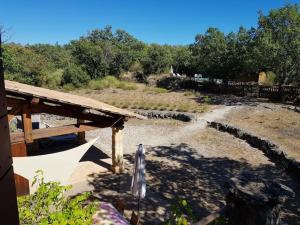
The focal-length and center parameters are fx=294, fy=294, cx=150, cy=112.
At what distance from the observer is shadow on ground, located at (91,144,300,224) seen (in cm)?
836

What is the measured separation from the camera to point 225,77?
3294 centimetres

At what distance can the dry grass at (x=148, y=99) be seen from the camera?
2306 cm

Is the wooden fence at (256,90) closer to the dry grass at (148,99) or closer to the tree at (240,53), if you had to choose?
the tree at (240,53)

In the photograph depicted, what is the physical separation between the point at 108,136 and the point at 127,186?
714 cm

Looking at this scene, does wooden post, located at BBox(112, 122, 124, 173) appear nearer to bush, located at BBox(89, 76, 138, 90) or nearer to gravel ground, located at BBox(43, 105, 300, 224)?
gravel ground, located at BBox(43, 105, 300, 224)

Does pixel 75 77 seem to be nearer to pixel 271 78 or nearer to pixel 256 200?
pixel 271 78

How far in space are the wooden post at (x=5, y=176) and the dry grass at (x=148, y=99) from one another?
2089 cm

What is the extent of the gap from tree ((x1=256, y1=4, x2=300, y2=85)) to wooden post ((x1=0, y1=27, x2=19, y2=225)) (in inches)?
956

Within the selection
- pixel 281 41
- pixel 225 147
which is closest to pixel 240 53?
pixel 281 41

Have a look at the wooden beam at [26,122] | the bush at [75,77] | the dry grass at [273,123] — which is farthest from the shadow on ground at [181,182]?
the bush at [75,77]

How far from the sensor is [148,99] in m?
26.8

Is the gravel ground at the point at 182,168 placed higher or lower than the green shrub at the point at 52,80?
lower

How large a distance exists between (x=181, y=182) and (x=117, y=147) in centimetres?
255

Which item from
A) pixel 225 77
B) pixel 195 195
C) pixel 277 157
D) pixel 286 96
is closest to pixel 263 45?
pixel 286 96
